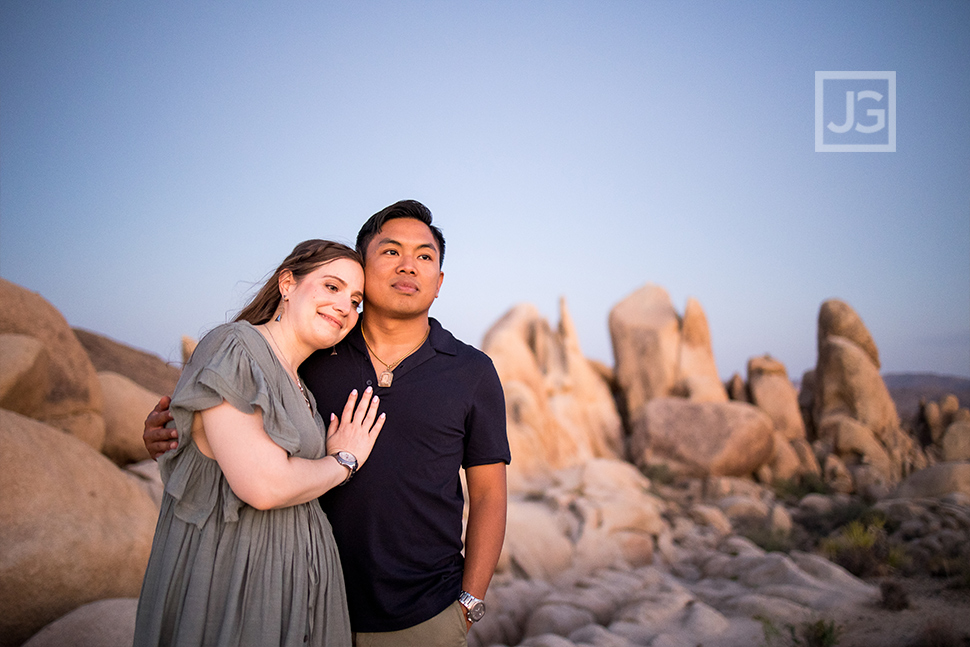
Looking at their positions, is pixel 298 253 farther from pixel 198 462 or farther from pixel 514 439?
pixel 514 439

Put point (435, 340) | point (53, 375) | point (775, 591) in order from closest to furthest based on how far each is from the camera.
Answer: point (435, 340) → point (53, 375) → point (775, 591)

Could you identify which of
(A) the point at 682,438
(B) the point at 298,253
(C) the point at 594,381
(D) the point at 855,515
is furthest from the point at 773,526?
(B) the point at 298,253

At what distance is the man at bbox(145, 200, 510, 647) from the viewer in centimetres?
254

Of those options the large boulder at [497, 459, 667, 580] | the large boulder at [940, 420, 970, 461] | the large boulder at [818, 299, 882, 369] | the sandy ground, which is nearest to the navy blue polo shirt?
the sandy ground

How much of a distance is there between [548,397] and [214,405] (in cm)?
1858

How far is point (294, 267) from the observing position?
2.52m

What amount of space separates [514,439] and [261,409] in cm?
1413

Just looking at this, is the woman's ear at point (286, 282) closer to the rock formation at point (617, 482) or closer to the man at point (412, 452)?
the man at point (412, 452)

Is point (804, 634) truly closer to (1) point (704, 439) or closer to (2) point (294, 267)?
(2) point (294, 267)

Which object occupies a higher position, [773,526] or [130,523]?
[130,523]

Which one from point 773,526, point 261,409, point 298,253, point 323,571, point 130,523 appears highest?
point 298,253

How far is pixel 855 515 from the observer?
39.1 feet

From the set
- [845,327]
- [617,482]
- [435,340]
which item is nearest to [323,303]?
[435,340]

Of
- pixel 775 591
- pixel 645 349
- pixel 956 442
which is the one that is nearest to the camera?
pixel 775 591
